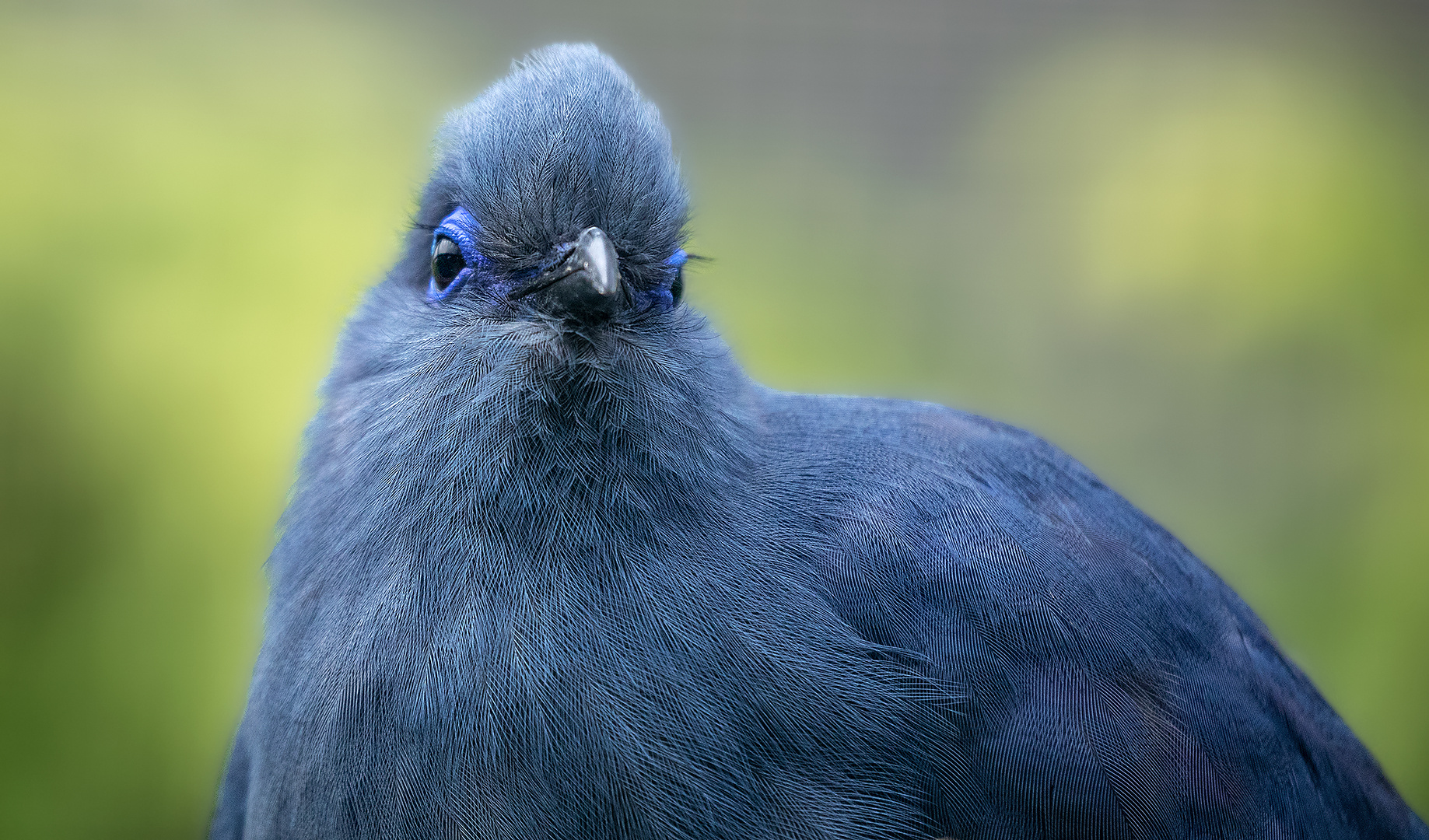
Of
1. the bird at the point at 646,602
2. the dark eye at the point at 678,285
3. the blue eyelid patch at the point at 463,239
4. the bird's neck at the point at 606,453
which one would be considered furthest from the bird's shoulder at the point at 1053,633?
the blue eyelid patch at the point at 463,239

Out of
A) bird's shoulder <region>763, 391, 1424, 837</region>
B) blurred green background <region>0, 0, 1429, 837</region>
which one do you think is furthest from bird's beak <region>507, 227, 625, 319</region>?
blurred green background <region>0, 0, 1429, 837</region>

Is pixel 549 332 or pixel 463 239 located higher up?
pixel 463 239

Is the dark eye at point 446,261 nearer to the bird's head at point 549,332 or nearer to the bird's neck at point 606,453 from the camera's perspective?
the bird's head at point 549,332

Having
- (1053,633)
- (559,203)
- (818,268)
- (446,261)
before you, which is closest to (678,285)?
(559,203)

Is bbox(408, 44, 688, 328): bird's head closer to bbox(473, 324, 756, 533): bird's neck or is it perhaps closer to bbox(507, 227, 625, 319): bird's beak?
bbox(507, 227, 625, 319): bird's beak

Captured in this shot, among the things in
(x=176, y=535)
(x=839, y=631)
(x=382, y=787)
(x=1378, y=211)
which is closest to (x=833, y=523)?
(x=839, y=631)

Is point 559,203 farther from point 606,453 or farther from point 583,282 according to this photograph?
point 606,453
